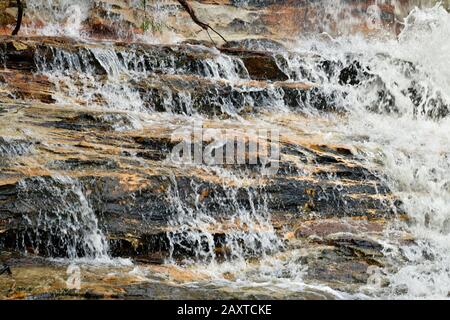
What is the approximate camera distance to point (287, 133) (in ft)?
28.3

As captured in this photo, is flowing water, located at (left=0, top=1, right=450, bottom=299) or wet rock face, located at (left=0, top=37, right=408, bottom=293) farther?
wet rock face, located at (left=0, top=37, right=408, bottom=293)

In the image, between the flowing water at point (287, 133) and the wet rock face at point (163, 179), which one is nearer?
the flowing water at point (287, 133)

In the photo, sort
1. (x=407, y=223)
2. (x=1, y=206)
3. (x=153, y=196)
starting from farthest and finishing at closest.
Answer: (x=407, y=223) < (x=153, y=196) < (x=1, y=206)

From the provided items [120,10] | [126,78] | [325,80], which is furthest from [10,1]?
[325,80]

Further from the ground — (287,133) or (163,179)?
(287,133)

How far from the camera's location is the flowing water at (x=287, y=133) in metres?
5.98

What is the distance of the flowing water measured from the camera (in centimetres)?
598

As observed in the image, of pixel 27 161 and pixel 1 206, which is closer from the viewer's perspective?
pixel 1 206

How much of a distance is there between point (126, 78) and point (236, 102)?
179 cm

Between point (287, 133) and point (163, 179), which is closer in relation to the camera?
point (163, 179)
